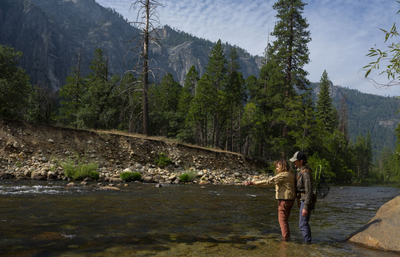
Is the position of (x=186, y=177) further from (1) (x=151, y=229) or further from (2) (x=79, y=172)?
(1) (x=151, y=229)

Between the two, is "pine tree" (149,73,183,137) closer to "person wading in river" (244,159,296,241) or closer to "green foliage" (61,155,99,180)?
"green foliage" (61,155,99,180)

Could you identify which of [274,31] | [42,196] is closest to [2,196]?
[42,196]

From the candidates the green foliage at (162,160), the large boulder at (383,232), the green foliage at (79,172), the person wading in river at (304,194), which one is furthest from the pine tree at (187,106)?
the large boulder at (383,232)

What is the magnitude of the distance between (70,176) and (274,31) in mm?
27080

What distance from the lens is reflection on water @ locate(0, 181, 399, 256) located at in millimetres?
4512

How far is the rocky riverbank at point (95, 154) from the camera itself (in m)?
16.8

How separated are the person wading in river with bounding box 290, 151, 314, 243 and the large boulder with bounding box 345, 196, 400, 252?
3.41 ft

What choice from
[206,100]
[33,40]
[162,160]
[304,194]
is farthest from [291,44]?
[33,40]

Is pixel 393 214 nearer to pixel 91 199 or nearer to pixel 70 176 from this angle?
pixel 91 199

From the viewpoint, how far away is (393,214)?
545 centimetres

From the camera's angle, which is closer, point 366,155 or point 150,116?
point 150,116

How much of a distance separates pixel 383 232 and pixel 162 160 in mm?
19126

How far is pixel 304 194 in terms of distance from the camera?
5.48m

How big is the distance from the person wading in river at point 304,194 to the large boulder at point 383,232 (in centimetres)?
104
